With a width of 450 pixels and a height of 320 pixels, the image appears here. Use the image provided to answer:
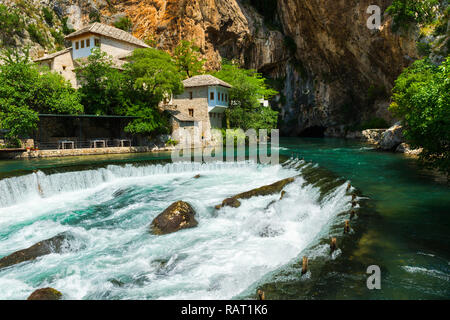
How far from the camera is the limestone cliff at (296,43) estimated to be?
40.8 meters

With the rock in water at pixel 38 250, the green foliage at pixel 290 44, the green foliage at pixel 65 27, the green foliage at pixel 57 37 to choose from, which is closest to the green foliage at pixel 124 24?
the green foliage at pixel 65 27

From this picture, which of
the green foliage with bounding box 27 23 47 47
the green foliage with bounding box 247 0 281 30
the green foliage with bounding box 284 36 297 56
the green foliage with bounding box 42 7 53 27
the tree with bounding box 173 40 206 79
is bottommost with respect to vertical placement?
the tree with bounding box 173 40 206 79

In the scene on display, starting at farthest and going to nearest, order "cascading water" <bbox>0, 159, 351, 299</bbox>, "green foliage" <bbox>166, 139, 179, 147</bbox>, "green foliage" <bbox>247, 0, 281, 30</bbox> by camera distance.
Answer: "green foliage" <bbox>247, 0, 281, 30</bbox> < "green foliage" <bbox>166, 139, 179, 147</bbox> < "cascading water" <bbox>0, 159, 351, 299</bbox>

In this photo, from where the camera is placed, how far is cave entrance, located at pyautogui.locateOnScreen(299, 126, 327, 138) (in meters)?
56.4

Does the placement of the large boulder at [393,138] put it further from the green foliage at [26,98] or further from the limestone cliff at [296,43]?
the green foliage at [26,98]

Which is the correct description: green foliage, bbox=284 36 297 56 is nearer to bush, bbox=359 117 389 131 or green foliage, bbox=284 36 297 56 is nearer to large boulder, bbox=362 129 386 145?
bush, bbox=359 117 389 131

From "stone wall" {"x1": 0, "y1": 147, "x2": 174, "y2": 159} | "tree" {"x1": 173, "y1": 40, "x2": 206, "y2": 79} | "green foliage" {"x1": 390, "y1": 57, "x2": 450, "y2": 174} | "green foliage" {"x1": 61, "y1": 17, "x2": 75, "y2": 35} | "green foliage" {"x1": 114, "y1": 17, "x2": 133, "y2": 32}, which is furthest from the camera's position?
"green foliage" {"x1": 61, "y1": 17, "x2": 75, "y2": 35}

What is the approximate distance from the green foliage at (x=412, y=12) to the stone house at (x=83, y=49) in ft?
103

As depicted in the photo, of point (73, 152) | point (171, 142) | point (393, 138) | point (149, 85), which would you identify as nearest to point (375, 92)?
point (393, 138)

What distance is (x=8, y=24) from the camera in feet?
128

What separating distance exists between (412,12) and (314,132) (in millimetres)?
31202

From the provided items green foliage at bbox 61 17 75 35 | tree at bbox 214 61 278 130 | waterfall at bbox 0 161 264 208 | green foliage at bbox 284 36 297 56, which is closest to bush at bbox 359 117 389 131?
tree at bbox 214 61 278 130

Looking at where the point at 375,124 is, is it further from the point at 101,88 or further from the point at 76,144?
the point at 76,144

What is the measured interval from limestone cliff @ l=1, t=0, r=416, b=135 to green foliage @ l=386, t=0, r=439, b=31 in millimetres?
3819
